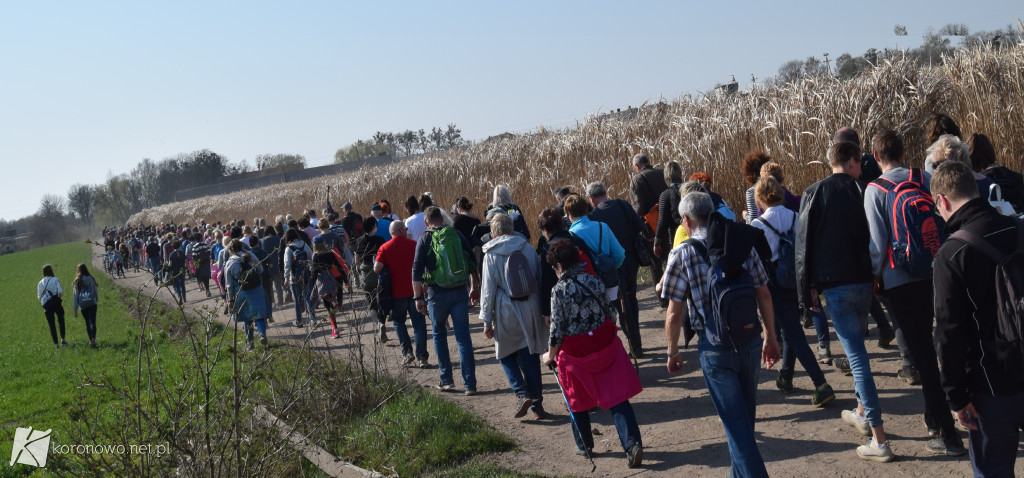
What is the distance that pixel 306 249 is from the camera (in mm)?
14758

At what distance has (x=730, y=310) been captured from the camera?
14.2 ft

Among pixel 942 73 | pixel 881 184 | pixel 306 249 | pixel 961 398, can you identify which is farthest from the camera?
pixel 306 249

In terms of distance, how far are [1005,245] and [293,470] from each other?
527 centimetres

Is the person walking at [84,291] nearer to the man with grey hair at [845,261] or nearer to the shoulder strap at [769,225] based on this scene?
the shoulder strap at [769,225]

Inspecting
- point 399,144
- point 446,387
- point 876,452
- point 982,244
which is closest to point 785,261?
point 876,452

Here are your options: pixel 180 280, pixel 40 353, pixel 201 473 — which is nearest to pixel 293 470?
pixel 201 473

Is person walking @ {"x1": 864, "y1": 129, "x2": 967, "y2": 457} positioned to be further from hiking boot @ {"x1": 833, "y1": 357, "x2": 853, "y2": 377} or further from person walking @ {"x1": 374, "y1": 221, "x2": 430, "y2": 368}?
person walking @ {"x1": 374, "y1": 221, "x2": 430, "y2": 368}

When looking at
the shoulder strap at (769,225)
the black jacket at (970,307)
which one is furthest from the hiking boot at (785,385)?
the black jacket at (970,307)

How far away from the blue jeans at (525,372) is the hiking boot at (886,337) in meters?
3.36

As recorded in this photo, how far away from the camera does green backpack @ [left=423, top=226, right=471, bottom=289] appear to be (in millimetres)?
8242

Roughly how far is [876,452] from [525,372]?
10.2 ft

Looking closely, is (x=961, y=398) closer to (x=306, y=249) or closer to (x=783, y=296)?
(x=783, y=296)

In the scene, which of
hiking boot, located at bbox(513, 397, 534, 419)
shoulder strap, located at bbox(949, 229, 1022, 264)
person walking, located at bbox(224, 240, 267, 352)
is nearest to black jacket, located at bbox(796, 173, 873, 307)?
shoulder strap, located at bbox(949, 229, 1022, 264)

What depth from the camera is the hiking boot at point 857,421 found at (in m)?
5.41
